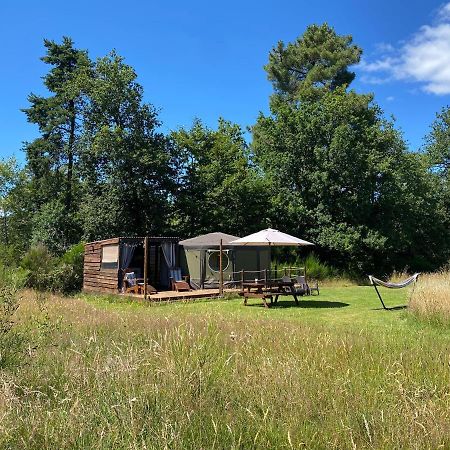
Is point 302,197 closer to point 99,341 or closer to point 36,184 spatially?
point 36,184

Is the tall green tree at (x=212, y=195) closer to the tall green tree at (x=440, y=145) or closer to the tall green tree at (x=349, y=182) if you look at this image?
the tall green tree at (x=349, y=182)

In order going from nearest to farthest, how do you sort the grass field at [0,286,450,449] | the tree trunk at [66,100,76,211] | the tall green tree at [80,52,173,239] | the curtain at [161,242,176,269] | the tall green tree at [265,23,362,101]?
the grass field at [0,286,450,449], the curtain at [161,242,176,269], the tall green tree at [80,52,173,239], the tree trunk at [66,100,76,211], the tall green tree at [265,23,362,101]

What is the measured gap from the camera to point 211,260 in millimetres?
17453

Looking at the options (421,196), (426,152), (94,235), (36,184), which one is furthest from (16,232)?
(426,152)

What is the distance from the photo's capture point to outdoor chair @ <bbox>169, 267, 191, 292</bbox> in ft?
54.6

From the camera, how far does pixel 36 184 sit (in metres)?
27.1

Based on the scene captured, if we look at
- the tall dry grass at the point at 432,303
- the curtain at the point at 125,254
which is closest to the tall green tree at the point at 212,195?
the curtain at the point at 125,254

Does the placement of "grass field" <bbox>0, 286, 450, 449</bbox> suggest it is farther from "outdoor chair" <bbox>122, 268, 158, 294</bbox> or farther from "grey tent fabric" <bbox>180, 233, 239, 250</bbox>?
"grey tent fabric" <bbox>180, 233, 239, 250</bbox>

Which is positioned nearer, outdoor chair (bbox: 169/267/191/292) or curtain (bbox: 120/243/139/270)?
curtain (bbox: 120/243/139/270)

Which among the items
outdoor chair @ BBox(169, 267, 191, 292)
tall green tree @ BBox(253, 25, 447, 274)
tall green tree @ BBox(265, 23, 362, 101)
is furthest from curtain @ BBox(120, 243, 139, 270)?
tall green tree @ BBox(265, 23, 362, 101)

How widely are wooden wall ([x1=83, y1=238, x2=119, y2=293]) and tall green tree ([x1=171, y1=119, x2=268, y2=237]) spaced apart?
5.49 meters

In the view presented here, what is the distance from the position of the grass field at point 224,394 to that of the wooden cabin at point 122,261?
11200 mm

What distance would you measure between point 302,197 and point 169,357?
1905 cm

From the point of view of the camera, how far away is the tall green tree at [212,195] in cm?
2231
